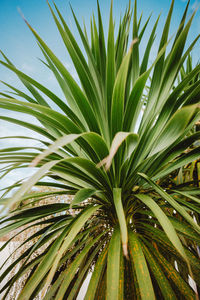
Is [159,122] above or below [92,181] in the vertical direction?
above

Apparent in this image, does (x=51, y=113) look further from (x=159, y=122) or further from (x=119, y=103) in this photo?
(x=159, y=122)

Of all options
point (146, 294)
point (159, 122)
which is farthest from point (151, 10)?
point (146, 294)

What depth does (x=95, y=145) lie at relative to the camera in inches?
18.4

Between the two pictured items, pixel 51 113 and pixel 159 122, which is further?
pixel 159 122

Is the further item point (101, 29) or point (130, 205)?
point (101, 29)

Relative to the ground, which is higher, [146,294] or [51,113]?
[51,113]

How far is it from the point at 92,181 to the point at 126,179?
0.47ft

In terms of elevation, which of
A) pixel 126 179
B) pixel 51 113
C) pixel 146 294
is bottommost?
pixel 146 294

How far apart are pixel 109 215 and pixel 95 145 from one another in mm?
392

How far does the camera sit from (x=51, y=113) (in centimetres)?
47

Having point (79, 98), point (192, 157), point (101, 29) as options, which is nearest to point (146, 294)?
point (192, 157)

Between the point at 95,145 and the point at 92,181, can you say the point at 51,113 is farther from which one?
the point at 92,181

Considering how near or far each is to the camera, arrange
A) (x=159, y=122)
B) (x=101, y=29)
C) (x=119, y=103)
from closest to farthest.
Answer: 1. (x=119, y=103)
2. (x=159, y=122)
3. (x=101, y=29)

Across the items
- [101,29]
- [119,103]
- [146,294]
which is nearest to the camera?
[146,294]
